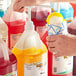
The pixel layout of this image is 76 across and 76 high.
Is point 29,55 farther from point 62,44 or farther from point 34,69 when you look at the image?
point 62,44

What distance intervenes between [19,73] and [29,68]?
0.06m

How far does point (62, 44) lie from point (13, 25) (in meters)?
0.28

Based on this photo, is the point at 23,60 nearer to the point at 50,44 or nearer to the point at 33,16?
the point at 50,44

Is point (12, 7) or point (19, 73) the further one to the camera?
point (12, 7)

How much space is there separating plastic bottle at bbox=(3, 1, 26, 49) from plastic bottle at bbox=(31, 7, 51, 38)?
67 millimetres

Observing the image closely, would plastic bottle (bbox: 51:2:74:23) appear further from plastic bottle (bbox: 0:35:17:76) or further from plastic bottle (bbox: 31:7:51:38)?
plastic bottle (bbox: 0:35:17:76)

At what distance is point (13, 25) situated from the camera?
3.53ft

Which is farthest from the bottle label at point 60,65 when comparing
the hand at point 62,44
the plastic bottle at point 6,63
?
the plastic bottle at point 6,63

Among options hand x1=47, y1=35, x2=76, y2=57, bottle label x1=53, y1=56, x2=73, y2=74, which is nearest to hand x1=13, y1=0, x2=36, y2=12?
hand x1=47, y1=35, x2=76, y2=57

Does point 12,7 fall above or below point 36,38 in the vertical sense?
above

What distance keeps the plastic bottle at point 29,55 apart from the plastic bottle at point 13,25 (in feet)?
0.57

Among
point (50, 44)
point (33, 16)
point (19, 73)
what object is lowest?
point (19, 73)

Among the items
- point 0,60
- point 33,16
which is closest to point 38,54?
point 0,60

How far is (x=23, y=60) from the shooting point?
2.89 ft
